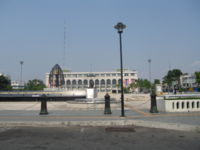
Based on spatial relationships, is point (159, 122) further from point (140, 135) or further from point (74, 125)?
point (74, 125)

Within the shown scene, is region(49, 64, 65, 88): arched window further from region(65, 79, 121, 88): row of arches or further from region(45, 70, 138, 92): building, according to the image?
region(65, 79, 121, 88): row of arches

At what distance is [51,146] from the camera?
5.60m

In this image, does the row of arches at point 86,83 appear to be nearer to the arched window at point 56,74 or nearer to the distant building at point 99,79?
the distant building at point 99,79

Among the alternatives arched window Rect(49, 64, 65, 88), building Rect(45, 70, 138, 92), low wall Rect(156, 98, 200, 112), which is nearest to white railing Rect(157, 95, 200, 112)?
low wall Rect(156, 98, 200, 112)

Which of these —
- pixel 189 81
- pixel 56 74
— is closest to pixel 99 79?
pixel 189 81

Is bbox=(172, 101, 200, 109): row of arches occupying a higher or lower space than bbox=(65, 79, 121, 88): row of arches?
lower

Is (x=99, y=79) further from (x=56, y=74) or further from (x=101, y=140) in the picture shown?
(x=101, y=140)

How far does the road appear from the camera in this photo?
5.55 metres

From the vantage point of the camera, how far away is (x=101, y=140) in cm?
635

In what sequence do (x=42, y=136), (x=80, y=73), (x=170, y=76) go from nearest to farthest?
(x=42, y=136) < (x=170, y=76) < (x=80, y=73)

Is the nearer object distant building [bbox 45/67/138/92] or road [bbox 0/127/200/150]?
road [bbox 0/127/200/150]

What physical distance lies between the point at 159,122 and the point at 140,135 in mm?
1946

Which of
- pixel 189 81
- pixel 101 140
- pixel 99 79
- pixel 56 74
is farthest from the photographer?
pixel 99 79

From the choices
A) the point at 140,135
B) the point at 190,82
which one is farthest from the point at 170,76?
the point at 140,135
